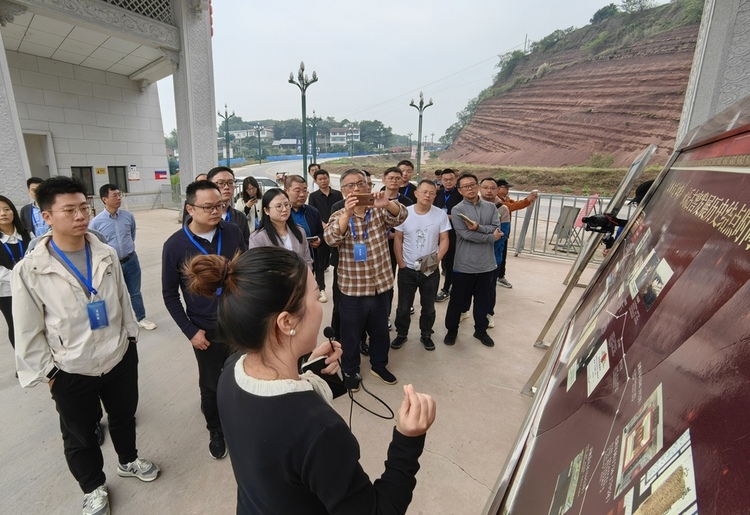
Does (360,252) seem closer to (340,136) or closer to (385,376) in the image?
(385,376)

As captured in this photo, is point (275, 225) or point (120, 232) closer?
point (275, 225)

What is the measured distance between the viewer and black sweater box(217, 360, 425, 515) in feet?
2.57

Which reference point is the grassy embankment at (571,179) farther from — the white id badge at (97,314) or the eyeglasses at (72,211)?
the white id badge at (97,314)

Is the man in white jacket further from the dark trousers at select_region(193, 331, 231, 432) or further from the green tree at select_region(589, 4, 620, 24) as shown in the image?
the green tree at select_region(589, 4, 620, 24)

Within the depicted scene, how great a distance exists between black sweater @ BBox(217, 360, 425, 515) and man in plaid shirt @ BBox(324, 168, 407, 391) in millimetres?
1860

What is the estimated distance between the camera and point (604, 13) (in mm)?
50312

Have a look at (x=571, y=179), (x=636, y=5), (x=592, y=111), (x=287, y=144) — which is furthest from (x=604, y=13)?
(x=287, y=144)

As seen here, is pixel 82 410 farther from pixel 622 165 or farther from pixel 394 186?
pixel 622 165

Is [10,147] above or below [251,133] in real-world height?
below

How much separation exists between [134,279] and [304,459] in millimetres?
3844

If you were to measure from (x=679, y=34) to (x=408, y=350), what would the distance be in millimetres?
51817

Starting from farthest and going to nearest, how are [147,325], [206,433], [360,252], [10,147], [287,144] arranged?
[287,144], [10,147], [147,325], [360,252], [206,433]

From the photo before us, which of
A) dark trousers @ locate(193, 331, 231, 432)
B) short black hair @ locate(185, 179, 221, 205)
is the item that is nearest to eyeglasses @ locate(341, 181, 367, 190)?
short black hair @ locate(185, 179, 221, 205)

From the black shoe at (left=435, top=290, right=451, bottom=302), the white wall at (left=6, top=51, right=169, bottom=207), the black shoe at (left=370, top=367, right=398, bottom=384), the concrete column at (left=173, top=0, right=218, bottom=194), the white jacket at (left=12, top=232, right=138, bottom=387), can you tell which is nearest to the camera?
the white jacket at (left=12, top=232, right=138, bottom=387)
